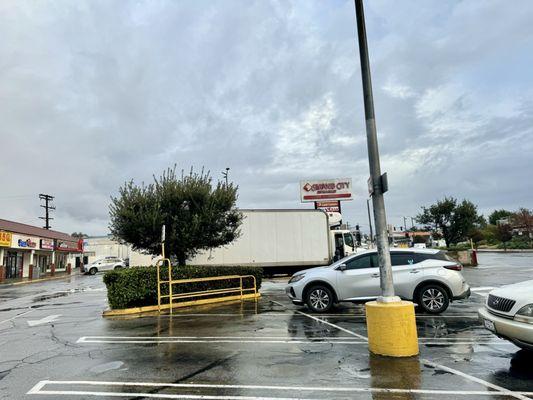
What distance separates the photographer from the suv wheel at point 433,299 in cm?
1056

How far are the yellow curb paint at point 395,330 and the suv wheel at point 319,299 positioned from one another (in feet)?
15.7

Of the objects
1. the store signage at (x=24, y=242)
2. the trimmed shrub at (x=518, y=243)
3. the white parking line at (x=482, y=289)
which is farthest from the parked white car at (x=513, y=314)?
the trimmed shrub at (x=518, y=243)

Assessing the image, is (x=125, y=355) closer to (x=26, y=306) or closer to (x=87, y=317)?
(x=87, y=317)

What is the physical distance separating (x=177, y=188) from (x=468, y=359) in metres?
11.0

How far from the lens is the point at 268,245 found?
2255 cm

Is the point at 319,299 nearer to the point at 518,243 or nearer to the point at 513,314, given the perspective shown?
the point at 513,314

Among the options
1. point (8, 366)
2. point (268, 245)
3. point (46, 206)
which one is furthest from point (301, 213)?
point (46, 206)

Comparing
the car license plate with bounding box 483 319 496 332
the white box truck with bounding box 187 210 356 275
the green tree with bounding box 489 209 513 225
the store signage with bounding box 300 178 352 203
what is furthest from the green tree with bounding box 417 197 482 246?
the green tree with bounding box 489 209 513 225

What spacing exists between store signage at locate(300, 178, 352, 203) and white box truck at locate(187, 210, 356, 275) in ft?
52.6

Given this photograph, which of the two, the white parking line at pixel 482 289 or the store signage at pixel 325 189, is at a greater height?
the store signage at pixel 325 189

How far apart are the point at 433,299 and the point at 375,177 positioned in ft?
16.8

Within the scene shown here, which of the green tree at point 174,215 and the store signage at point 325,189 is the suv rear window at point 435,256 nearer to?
the green tree at point 174,215

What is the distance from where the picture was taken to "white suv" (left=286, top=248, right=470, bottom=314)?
1060 cm

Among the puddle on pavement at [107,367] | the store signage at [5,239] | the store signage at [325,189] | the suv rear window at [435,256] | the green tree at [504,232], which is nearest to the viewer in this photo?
the puddle on pavement at [107,367]
